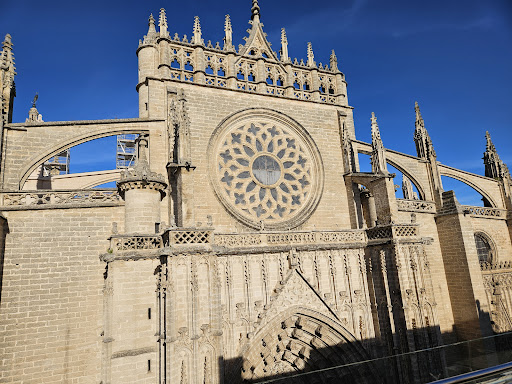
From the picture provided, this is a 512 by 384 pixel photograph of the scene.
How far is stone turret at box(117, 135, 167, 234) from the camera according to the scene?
969 cm

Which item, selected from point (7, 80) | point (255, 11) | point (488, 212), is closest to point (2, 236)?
point (7, 80)

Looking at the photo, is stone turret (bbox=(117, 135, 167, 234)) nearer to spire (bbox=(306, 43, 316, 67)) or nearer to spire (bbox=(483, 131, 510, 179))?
spire (bbox=(306, 43, 316, 67))

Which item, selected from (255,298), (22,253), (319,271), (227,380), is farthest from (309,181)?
(22,253)

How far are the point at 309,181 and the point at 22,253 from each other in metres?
10.6

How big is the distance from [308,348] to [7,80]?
13830 mm

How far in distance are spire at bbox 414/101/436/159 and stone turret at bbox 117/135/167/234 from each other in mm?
13654

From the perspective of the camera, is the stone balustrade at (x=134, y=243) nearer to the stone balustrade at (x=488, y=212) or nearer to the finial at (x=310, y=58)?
the finial at (x=310, y=58)

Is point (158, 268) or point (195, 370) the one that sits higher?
point (158, 268)

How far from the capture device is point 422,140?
1769 cm

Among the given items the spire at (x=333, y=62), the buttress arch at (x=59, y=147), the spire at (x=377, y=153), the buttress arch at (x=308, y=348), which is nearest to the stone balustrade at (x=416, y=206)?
the spire at (x=377, y=153)

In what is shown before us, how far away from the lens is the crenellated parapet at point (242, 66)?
1390cm

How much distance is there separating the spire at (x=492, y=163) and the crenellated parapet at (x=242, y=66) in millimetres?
10190

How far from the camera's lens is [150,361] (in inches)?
342

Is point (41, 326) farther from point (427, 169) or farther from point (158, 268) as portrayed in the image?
point (427, 169)
